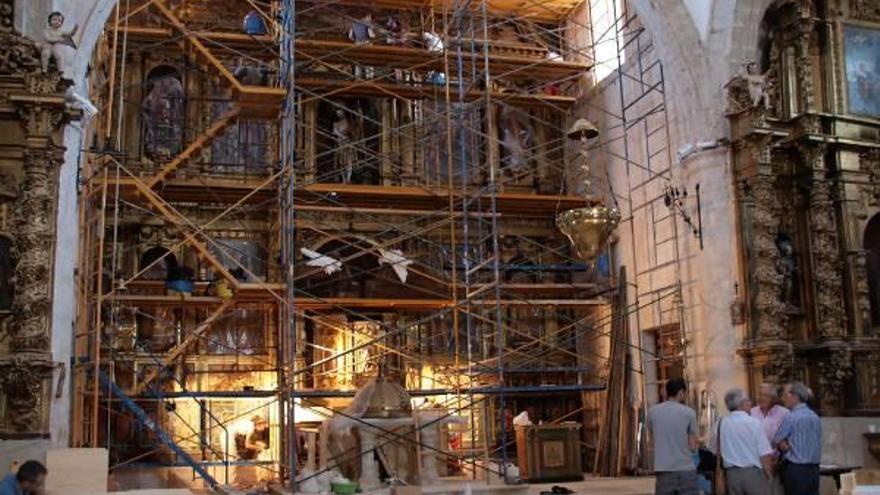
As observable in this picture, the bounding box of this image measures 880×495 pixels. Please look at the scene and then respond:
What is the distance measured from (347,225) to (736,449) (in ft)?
38.3

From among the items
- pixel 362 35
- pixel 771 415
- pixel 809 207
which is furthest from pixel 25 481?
pixel 362 35

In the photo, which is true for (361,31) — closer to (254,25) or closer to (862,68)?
(254,25)

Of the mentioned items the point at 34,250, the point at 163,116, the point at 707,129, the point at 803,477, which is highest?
the point at 163,116

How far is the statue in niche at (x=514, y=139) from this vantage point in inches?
806

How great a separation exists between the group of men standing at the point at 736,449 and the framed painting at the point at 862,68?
27.1 ft

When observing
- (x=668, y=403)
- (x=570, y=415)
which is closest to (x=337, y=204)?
(x=570, y=415)

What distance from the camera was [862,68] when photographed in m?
15.9

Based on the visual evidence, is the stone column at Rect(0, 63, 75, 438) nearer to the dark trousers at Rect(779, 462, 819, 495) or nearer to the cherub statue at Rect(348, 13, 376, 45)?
the cherub statue at Rect(348, 13, 376, 45)

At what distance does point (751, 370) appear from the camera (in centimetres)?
1420

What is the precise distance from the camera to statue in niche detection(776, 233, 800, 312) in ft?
48.2

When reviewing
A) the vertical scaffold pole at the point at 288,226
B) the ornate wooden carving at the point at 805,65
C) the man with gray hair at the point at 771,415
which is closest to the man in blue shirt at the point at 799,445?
the man with gray hair at the point at 771,415

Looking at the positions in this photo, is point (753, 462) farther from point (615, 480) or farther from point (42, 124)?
point (42, 124)

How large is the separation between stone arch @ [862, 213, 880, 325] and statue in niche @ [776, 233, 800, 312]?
1160mm

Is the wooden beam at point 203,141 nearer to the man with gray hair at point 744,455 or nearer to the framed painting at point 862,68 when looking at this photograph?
the framed painting at point 862,68
